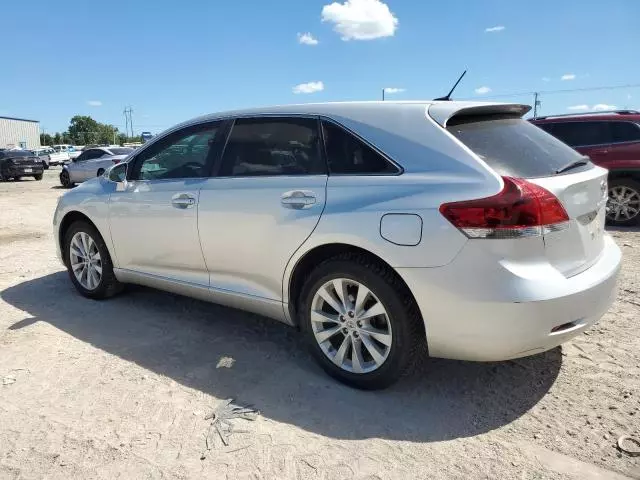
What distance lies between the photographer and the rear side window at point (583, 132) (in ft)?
27.5

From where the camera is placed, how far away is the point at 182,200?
3857 mm

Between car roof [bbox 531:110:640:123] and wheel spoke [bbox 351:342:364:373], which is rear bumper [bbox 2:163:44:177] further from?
wheel spoke [bbox 351:342:364:373]

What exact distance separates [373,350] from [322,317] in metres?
0.39

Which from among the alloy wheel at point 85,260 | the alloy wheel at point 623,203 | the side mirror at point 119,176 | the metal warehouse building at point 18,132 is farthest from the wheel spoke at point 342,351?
the metal warehouse building at point 18,132

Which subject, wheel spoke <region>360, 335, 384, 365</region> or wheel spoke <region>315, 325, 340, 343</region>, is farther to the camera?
wheel spoke <region>315, 325, 340, 343</region>

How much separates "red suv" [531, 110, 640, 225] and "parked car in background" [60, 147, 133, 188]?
→ 14934 mm

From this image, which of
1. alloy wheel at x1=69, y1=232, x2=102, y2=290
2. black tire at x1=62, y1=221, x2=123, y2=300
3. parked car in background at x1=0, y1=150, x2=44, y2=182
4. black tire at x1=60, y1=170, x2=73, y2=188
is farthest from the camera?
parked car in background at x1=0, y1=150, x2=44, y2=182

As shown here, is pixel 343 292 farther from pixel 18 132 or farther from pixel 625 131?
pixel 18 132

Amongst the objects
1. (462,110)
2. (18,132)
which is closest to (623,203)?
(462,110)

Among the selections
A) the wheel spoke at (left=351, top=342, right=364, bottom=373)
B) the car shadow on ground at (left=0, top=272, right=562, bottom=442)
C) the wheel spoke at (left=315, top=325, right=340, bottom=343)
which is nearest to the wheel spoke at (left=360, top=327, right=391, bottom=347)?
the wheel spoke at (left=351, top=342, right=364, bottom=373)

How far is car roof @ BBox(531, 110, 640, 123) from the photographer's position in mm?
8211

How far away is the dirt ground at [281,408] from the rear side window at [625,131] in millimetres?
Answer: 4982

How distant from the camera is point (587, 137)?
8531 millimetres

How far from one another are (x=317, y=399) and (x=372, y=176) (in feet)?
4.40
